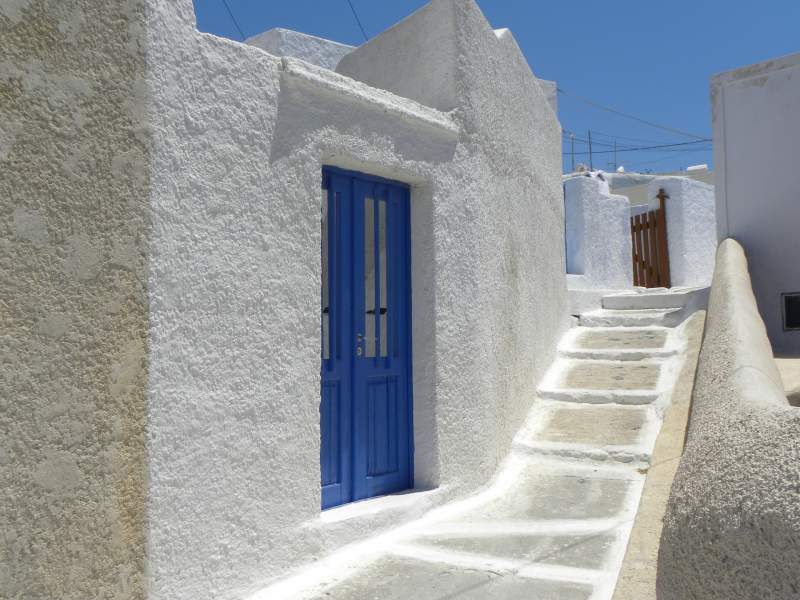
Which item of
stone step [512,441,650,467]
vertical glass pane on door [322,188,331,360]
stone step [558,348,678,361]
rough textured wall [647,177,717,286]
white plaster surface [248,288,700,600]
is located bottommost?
white plaster surface [248,288,700,600]

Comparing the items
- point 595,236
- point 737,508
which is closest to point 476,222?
point 737,508

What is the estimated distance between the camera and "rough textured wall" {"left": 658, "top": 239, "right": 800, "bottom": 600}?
5.34 ft

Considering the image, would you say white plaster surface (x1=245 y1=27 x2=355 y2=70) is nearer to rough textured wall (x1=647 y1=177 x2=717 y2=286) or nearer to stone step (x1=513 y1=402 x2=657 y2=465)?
stone step (x1=513 y1=402 x2=657 y2=465)

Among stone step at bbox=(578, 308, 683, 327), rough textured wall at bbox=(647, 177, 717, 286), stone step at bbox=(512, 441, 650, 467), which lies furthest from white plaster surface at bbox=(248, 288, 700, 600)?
rough textured wall at bbox=(647, 177, 717, 286)

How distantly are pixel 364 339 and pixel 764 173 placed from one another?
5.92 meters

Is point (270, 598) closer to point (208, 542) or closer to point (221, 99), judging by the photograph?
point (208, 542)

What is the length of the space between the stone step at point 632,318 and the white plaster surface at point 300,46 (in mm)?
4505

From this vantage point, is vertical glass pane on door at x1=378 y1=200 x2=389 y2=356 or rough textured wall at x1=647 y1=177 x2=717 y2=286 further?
rough textured wall at x1=647 y1=177 x2=717 y2=286

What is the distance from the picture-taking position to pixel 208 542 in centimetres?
319

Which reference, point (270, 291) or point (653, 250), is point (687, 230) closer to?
point (653, 250)

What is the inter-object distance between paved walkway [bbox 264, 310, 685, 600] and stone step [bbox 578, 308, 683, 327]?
0.26 m

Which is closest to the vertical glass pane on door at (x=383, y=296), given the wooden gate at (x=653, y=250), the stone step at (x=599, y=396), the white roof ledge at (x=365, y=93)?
the white roof ledge at (x=365, y=93)

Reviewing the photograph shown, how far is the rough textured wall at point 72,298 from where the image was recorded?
2465 millimetres

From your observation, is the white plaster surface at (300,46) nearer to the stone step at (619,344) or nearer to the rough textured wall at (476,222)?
the rough textured wall at (476,222)
